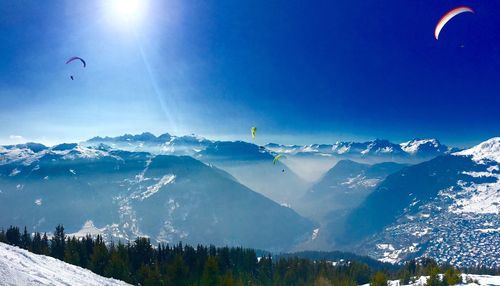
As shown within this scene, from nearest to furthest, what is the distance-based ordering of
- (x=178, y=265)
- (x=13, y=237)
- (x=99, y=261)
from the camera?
1. (x=99, y=261)
2. (x=178, y=265)
3. (x=13, y=237)

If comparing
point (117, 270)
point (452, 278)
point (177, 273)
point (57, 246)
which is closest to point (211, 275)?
point (177, 273)

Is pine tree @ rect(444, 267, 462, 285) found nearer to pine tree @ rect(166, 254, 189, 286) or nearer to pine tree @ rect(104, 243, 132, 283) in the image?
pine tree @ rect(166, 254, 189, 286)

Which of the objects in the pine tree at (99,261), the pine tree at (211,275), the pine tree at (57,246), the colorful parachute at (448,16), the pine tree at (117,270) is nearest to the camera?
the colorful parachute at (448,16)

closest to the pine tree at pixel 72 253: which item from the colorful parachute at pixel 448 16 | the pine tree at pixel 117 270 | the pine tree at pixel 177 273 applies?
the pine tree at pixel 117 270

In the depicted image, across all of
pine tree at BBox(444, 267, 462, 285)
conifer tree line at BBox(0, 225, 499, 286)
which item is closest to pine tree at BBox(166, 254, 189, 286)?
conifer tree line at BBox(0, 225, 499, 286)

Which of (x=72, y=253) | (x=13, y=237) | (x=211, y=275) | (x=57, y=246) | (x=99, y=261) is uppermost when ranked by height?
(x=13, y=237)

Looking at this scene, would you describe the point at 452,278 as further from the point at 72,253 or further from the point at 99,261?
the point at 72,253

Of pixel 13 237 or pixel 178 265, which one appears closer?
pixel 178 265

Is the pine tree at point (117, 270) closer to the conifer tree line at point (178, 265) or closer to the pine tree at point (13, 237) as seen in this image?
the conifer tree line at point (178, 265)

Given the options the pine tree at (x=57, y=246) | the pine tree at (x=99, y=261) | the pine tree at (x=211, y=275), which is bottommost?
the pine tree at (x=211, y=275)
